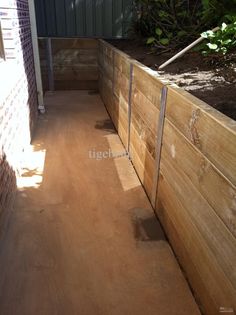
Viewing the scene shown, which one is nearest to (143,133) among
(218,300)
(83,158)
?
(83,158)

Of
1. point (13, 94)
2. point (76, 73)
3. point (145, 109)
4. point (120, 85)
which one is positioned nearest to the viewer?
point (145, 109)

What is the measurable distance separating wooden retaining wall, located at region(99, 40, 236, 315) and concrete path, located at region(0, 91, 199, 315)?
16cm

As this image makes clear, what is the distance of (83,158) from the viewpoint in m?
3.51

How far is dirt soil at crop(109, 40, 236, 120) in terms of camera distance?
6.82 feet

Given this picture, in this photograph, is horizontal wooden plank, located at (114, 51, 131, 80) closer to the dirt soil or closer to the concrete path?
the dirt soil

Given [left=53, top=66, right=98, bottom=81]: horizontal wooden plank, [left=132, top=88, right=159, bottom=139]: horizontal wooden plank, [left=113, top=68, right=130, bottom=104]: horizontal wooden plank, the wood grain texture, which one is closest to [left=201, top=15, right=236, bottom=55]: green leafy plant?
[left=132, top=88, right=159, bottom=139]: horizontal wooden plank

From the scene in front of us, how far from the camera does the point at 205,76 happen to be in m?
2.75

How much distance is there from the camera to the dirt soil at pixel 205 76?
6.82 ft

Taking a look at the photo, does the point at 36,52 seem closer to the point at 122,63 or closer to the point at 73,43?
the point at 122,63

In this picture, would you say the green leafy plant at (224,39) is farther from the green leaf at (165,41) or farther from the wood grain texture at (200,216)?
the wood grain texture at (200,216)

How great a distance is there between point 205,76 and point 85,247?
6.13 ft

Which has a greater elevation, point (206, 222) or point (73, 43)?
point (73, 43)

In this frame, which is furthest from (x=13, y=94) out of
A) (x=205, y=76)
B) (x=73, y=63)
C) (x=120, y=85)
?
(x=73, y=63)

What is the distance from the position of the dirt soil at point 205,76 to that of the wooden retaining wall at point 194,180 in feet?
0.98
